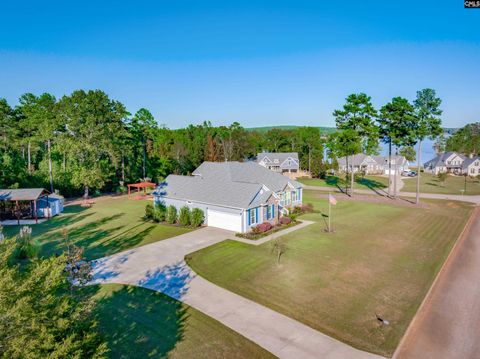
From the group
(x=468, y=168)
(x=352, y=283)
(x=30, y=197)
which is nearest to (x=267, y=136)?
(x=468, y=168)

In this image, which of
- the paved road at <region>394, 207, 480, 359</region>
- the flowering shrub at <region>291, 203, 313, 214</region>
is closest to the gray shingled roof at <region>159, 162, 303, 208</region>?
the flowering shrub at <region>291, 203, 313, 214</region>

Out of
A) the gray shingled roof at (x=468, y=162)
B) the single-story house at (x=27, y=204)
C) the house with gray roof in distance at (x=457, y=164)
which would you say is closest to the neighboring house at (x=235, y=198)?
the single-story house at (x=27, y=204)

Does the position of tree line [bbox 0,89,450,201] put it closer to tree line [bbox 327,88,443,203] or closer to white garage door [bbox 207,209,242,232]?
tree line [bbox 327,88,443,203]

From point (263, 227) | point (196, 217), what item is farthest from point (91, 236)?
point (263, 227)

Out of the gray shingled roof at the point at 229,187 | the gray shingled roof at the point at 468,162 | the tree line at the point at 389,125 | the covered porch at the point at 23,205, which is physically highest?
the tree line at the point at 389,125

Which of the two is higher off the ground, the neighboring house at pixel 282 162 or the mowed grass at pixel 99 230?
the neighboring house at pixel 282 162

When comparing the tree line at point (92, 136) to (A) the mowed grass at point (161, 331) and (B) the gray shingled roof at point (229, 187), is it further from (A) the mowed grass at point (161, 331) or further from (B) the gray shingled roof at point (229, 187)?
(A) the mowed grass at point (161, 331)

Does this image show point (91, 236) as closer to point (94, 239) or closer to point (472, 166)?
point (94, 239)
